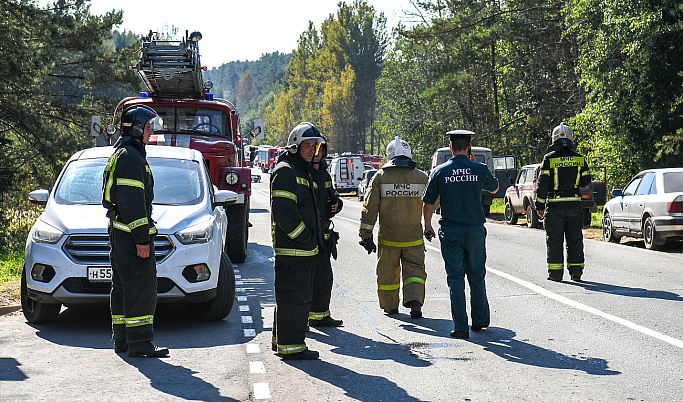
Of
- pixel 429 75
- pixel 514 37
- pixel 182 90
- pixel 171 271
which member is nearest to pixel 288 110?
pixel 429 75

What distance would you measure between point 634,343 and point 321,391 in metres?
3.13

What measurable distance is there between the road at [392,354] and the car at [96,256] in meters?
0.33

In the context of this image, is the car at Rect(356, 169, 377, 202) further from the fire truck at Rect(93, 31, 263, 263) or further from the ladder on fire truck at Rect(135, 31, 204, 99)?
Result: the ladder on fire truck at Rect(135, 31, 204, 99)

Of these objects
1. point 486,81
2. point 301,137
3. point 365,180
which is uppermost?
point 486,81

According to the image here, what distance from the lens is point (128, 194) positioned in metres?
6.64

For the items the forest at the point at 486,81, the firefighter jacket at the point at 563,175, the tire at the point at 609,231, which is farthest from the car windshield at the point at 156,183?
the tire at the point at 609,231

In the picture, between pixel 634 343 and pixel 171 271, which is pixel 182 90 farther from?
pixel 634 343

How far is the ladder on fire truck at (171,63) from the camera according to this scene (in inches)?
569

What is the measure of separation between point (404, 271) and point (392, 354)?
1.90 metres

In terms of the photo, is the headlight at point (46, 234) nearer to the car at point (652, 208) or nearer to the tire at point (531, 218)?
the car at point (652, 208)

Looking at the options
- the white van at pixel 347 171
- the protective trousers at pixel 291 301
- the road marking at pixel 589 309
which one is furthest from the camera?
the white van at pixel 347 171

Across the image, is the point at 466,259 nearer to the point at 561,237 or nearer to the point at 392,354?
the point at 392,354

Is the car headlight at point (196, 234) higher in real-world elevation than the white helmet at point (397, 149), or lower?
lower

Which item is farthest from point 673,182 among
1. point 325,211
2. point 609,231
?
point 325,211
